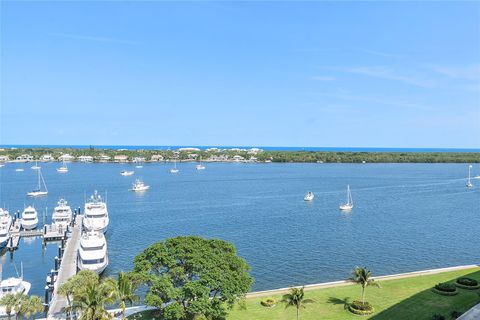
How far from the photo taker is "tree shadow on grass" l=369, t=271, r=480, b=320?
40.5 metres

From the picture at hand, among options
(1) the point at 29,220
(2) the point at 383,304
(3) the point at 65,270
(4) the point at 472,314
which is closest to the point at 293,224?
(3) the point at 65,270

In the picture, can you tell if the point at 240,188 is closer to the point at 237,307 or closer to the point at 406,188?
the point at 406,188

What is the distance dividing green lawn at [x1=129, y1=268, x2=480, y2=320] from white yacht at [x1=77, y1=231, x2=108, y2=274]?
25.1 m

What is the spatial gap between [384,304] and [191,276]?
20331 millimetres

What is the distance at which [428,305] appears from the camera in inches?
1674

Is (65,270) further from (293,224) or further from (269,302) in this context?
(293,224)

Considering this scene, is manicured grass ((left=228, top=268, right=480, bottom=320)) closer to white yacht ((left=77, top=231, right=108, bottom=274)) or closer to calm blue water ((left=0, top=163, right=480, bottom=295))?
calm blue water ((left=0, top=163, right=480, bottom=295))

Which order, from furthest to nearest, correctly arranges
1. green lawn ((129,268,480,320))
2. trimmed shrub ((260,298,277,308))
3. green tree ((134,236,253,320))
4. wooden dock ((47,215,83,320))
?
wooden dock ((47,215,83,320)), trimmed shrub ((260,298,277,308)), green lawn ((129,268,480,320)), green tree ((134,236,253,320))

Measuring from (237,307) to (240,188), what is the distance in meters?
123

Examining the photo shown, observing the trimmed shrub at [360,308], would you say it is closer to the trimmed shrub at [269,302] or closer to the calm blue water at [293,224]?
the trimmed shrub at [269,302]

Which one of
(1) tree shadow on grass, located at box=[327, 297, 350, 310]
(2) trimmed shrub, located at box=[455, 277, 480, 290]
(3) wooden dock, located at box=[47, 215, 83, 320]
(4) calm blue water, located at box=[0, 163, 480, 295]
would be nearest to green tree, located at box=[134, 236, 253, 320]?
Answer: (1) tree shadow on grass, located at box=[327, 297, 350, 310]

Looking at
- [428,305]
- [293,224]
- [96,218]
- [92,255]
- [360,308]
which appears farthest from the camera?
[293,224]

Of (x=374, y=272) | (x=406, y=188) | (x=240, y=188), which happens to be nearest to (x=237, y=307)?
(x=374, y=272)

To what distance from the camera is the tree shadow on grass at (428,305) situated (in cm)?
4047
